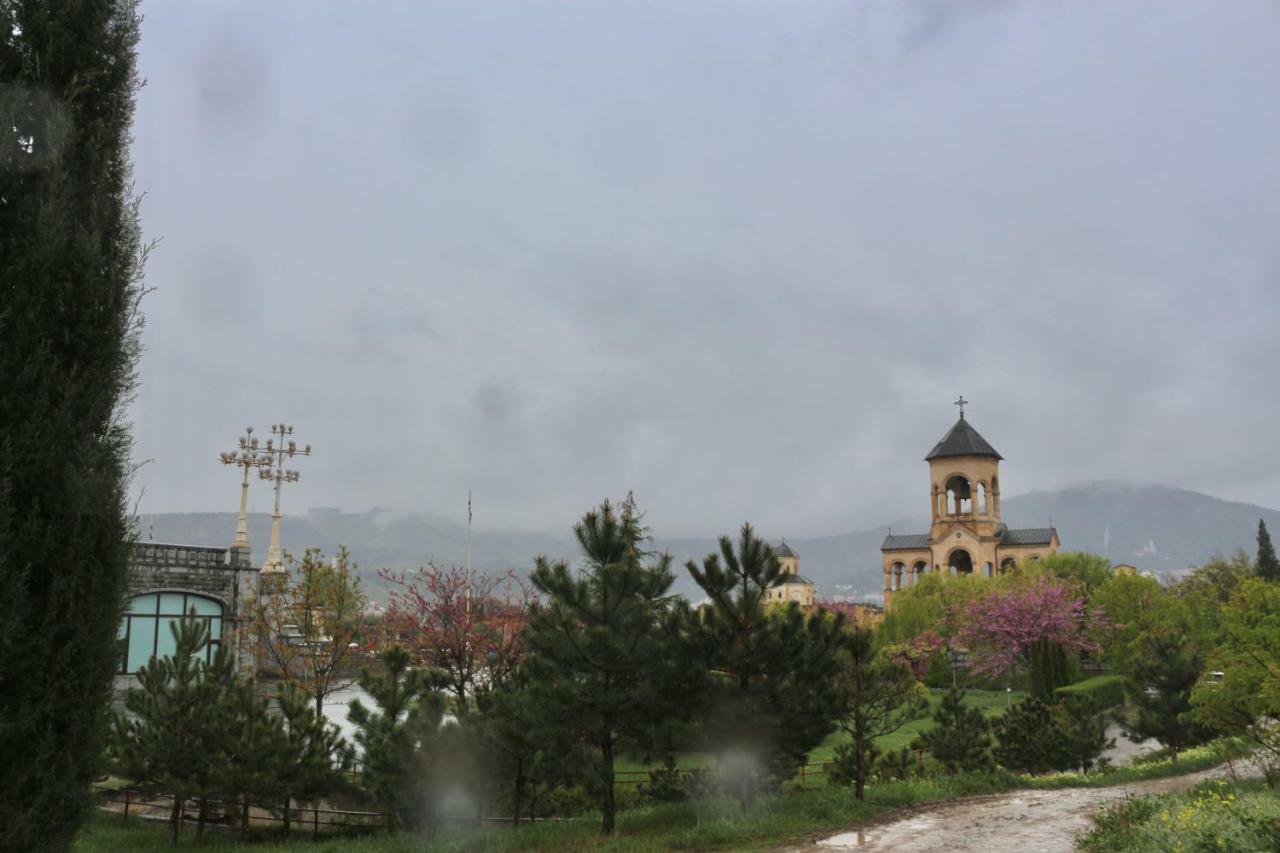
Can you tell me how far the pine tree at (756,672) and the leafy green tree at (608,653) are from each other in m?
0.55

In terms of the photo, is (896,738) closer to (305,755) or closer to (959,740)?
(959,740)

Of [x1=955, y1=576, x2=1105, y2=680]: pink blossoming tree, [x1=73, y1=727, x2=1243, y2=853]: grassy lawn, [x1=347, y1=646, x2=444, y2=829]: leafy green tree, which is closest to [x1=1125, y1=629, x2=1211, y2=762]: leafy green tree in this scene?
[x1=73, y1=727, x2=1243, y2=853]: grassy lawn

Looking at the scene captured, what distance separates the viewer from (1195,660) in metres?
22.6

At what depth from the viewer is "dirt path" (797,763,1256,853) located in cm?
1157

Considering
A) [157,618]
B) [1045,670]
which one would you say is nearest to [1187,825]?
[157,618]

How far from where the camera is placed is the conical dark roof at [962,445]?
73000mm

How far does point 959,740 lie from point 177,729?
1513cm

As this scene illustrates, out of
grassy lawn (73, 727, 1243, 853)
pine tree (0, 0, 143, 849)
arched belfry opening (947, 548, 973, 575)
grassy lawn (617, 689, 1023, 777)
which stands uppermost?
arched belfry opening (947, 548, 973, 575)

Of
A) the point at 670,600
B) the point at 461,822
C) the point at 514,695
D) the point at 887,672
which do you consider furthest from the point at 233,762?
the point at 887,672

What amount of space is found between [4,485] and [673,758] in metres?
10.4

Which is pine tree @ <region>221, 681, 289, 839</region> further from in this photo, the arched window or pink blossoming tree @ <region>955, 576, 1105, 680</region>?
pink blossoming tree @ <region>955, 576, 1105, 680</region>

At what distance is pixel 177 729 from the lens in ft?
53.0

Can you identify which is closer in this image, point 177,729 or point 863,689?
point 863,689

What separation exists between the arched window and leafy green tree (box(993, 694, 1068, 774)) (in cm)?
2401
